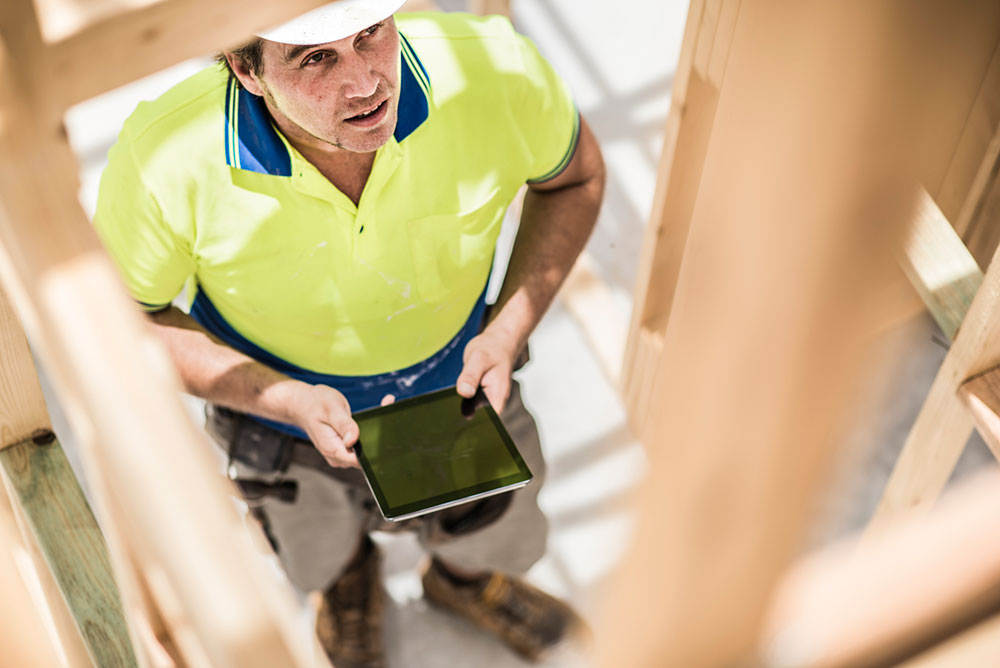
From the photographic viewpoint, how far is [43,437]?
1.66m

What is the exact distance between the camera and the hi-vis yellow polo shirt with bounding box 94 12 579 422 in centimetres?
163

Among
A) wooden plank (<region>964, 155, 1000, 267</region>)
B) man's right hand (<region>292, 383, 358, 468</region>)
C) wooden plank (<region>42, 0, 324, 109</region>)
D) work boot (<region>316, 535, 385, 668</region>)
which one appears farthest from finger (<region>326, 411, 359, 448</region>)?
wooden plank (<region>964, 155, 1000, 267</region>)

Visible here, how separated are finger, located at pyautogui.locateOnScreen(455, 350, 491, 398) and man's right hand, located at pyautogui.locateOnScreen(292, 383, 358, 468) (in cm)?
20

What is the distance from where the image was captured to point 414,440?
1.92m

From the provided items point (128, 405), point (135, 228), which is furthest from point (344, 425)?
point (128, 405)

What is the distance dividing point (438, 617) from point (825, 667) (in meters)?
2.20

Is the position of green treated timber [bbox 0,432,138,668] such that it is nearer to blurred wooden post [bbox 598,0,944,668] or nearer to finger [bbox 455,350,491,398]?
finger [bbox 455,350,491,398]

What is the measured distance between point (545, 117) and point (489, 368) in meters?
0.43

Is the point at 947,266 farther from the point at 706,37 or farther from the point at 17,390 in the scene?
the point at 17,390

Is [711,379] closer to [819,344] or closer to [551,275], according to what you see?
[819,344]

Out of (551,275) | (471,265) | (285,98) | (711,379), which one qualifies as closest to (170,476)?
(711,379)

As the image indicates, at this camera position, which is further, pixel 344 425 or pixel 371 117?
pixel 344 425

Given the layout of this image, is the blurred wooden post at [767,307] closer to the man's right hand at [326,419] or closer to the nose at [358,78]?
the nose at [358,78]

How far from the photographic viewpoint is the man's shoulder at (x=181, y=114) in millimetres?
1612
